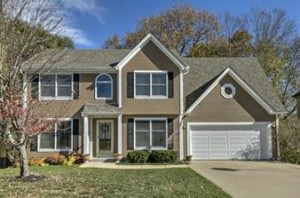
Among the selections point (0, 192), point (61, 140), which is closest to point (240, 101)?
point (61, 140)

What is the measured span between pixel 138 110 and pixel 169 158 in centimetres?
346

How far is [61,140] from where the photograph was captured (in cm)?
2620

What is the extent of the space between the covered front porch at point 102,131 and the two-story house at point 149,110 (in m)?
0.06

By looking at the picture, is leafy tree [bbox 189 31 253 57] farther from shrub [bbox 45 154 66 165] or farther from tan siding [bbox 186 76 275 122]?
shrub [bbox 45 154 66 165]

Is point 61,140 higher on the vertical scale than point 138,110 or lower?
lower

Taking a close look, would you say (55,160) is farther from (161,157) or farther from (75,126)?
(161,157)

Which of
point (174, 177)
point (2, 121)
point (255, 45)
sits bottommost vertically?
point (174, 177)

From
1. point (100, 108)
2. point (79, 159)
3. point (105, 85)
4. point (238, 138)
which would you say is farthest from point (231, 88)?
point (79, 159)

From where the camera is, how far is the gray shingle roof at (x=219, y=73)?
92.5 feet

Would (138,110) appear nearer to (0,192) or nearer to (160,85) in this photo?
(160,85)

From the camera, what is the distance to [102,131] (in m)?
26.9

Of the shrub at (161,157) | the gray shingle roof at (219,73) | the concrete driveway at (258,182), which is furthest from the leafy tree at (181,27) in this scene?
the concrete driveway at (258,182)

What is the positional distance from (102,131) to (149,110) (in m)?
3.18

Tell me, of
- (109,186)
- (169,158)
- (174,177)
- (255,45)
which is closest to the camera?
(109,186)
